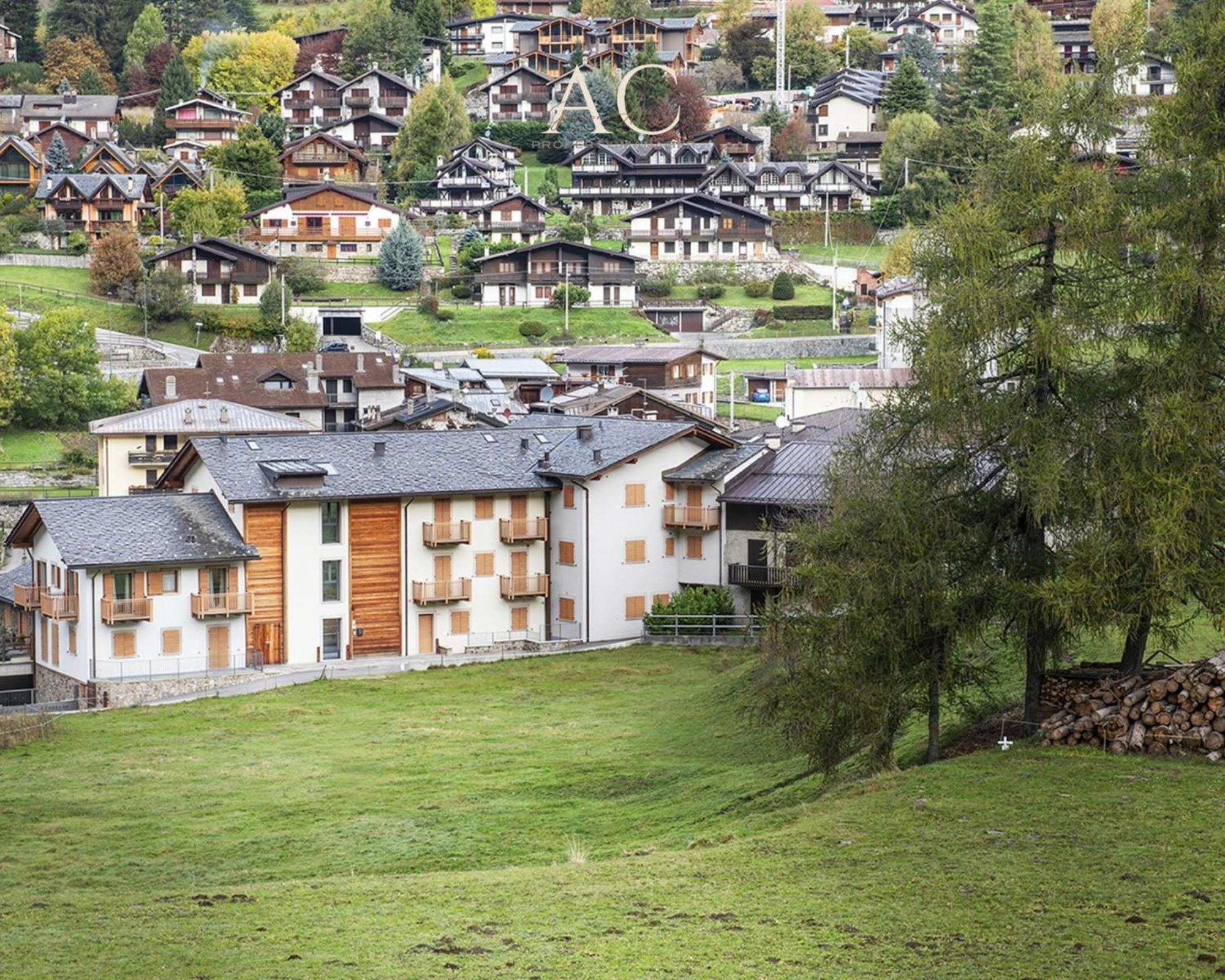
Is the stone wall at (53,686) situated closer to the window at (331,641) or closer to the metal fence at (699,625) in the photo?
the window at (331,641)

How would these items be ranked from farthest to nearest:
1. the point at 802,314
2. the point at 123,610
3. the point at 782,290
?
the point at 782,290 → the point at 802,314 → the point at 123,610

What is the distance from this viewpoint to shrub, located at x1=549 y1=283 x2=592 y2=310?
11156 cm

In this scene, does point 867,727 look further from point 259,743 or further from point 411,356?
point 411,356

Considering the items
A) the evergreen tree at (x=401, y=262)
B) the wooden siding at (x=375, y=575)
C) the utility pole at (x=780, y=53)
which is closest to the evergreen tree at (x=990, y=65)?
the utility pole at (x=780, y=53)

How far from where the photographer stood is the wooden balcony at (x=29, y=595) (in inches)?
1977

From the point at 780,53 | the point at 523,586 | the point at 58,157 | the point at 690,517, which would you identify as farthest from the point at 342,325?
the point at 780,53

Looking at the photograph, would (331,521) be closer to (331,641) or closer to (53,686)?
(331,641)

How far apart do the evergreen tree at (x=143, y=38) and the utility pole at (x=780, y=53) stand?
175 ft

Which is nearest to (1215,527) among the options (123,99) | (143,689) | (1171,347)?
(1171,347)

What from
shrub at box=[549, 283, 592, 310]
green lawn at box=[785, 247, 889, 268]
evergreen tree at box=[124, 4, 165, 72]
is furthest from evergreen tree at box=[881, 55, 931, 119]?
evergreen tree at box=[124, 4, 165, 72]

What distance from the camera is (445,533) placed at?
52.7 m

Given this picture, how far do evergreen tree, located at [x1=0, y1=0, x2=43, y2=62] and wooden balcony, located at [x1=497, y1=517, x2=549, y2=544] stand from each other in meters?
138

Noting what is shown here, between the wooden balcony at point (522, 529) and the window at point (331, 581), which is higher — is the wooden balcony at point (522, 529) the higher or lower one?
the higher one

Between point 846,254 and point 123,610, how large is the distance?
8357 cm
